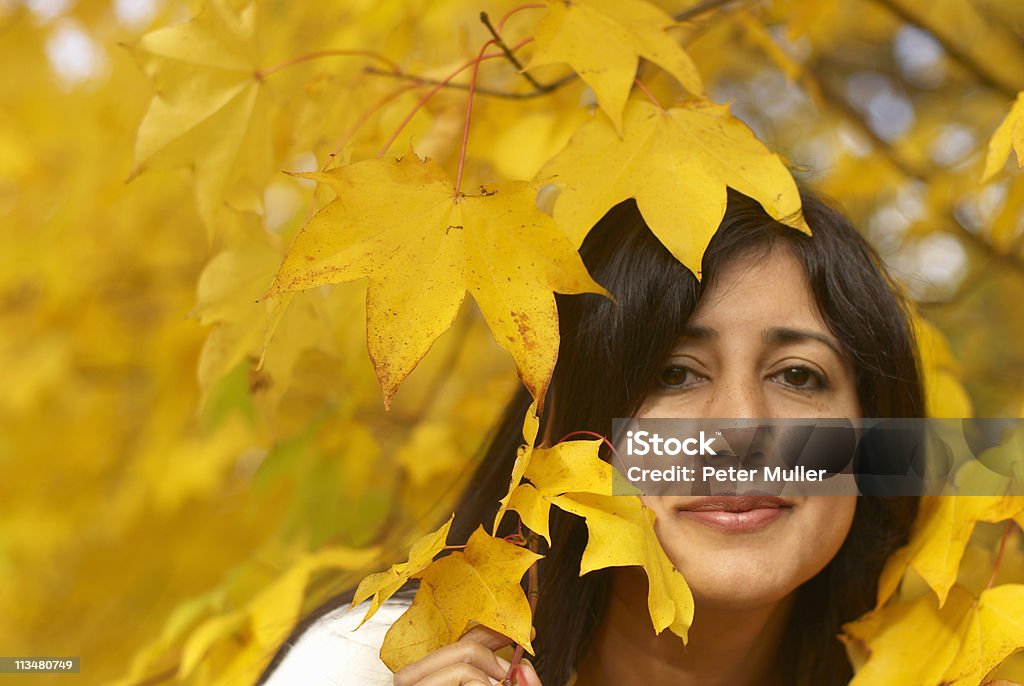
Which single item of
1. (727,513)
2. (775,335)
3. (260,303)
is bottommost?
(727,513)

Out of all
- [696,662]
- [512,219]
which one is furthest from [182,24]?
[696,662]

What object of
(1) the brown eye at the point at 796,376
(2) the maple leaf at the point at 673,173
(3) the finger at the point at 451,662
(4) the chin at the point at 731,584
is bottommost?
(4) the chin at the point at 731,584

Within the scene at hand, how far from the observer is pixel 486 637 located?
809 millimetres

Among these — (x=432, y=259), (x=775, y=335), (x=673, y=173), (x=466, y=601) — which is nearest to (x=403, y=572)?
(x=466, y=601)

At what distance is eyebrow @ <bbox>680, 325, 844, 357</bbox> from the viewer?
1.00m

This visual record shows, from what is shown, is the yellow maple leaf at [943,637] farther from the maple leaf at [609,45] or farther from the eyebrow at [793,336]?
the maple leaf at [609,45]

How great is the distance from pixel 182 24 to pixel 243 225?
0.20 metres

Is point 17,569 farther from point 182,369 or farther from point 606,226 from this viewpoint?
point 606,226

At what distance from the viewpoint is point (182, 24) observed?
34.9 inches

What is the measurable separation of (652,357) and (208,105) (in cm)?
49

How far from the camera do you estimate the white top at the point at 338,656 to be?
1.04 metres
